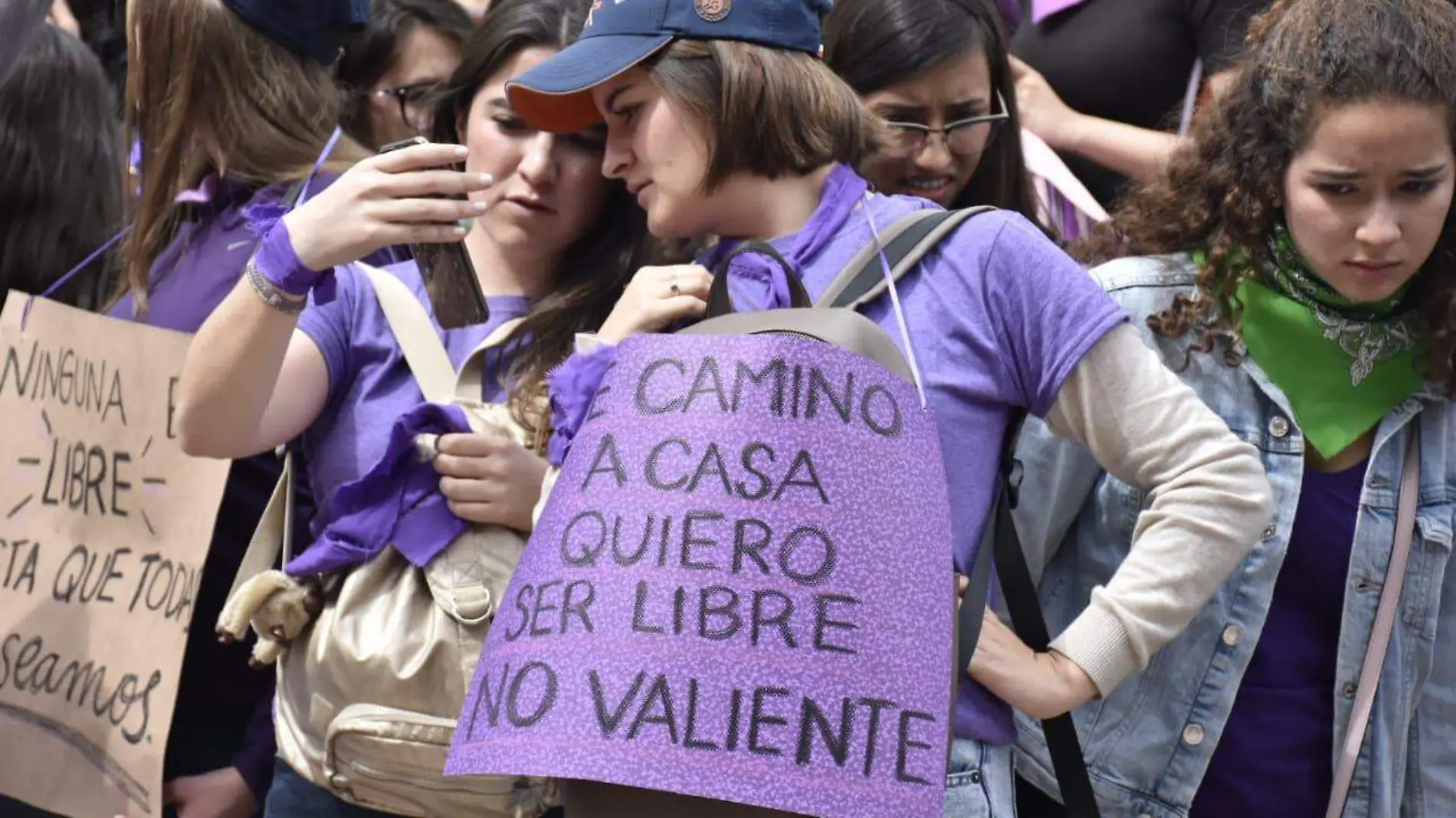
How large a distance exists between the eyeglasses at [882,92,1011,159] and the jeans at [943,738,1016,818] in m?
1.24

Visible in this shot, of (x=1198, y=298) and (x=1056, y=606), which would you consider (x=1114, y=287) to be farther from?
(x=1056, y=606)

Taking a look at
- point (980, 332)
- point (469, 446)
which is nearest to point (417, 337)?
point (469, 446)

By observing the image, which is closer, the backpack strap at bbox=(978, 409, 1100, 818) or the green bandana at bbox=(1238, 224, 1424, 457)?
the backpack strap at bbox=(978, 409, 1100, 818)

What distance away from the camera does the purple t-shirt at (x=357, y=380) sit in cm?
264

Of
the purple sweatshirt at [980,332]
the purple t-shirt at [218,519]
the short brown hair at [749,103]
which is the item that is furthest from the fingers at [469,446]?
the purple t-shirt at [218,519]

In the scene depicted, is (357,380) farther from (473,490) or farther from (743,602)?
(743,602)

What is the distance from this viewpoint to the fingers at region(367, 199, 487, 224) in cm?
235

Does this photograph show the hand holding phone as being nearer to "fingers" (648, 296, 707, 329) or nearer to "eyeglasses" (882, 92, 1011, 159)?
"fingers" (648, 296, 707, 329)

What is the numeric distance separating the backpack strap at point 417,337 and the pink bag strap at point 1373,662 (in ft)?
4.49

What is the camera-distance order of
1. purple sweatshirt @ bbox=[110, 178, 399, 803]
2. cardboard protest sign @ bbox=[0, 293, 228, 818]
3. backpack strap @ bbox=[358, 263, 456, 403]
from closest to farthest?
backpack strap @ bbox=[358, 263, 456, 403] < cardboard protest sign @ bbox=[0, 293, 228, 818] < purple sweatshirt @ bbox=[110, 178, 399, 803]

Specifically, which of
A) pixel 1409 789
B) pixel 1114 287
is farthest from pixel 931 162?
pixel 1409 789

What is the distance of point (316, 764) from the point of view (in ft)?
8.20

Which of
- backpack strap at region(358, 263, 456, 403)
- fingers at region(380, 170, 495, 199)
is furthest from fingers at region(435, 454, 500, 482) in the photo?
fingers at region(380, 170, 495, 199)

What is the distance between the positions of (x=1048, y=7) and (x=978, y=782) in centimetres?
191
